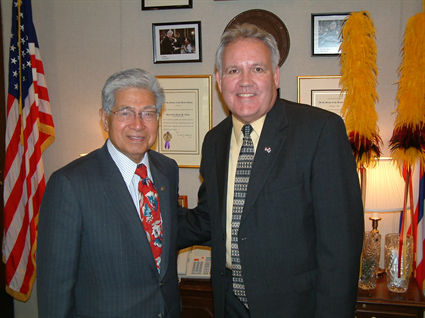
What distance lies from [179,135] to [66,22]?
149 centimetres

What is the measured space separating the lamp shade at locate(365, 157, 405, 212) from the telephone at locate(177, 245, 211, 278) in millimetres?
1256

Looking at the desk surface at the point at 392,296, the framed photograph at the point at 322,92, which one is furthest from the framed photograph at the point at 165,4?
the desk surface at the point at 392,296

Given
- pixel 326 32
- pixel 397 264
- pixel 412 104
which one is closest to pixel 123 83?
pixel 326 32

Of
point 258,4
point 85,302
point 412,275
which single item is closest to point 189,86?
point 258,4

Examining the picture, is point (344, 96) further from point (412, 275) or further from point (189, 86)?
point (412, 275)

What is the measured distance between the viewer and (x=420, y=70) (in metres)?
2.39

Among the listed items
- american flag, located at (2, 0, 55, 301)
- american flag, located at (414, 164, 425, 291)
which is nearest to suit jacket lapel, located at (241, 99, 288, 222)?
american flag, located at (414, 164, 425, 291)

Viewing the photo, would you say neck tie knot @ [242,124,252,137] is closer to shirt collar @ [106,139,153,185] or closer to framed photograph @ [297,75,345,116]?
shirt collar @ [106,139,153,185]

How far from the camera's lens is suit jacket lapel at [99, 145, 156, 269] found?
1.49 m

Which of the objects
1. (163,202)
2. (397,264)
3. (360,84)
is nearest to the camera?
(163,202)

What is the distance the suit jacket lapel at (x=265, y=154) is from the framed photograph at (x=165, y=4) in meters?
1.72

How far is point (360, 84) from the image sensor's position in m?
2.47

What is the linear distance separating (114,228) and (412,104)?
2214mm

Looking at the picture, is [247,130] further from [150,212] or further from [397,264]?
[397,264]
